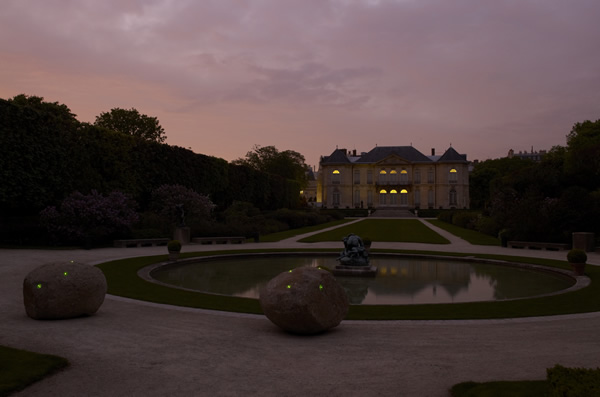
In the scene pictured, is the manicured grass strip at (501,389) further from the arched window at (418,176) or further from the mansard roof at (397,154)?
the arched window at (418,176)

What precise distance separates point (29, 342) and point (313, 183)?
143 metres

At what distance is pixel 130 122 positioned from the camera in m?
49.3

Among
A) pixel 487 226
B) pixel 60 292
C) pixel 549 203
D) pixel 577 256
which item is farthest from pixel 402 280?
pixel 487 226

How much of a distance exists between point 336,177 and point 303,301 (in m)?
81.7

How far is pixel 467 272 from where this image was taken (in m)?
15.2

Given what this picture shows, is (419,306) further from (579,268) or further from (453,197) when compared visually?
(453,197)

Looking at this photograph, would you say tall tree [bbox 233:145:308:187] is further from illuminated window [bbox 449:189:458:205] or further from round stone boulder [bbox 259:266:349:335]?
round stone boulder [bbox 259:266:349:335]

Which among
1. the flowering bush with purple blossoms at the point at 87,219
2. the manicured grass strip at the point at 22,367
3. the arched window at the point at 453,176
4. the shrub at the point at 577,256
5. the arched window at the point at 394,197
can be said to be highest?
the arched window at the point at 453,176

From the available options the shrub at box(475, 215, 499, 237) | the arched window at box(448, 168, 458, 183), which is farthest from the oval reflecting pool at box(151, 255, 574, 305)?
the arched window at box(448, 168, 458, 183)

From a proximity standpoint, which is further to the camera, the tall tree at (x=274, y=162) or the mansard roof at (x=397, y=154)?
the mansard roof at (x=397, y=154)

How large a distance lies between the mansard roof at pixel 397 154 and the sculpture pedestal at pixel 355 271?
72923 mm

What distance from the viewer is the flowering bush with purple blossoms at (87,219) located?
21609 mm

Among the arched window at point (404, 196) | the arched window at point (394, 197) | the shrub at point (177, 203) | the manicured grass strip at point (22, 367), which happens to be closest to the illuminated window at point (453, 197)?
the arched window at point (404, 196)

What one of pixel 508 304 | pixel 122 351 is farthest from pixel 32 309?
pixel 508 304
